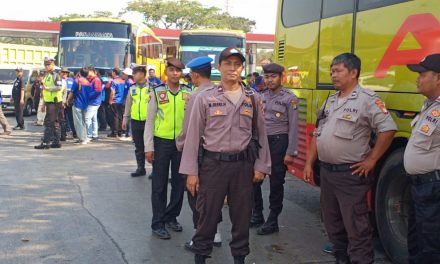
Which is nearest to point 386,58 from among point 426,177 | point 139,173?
point 426,177

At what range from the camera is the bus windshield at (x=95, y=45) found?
1627 centimetres

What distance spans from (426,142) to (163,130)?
264cm

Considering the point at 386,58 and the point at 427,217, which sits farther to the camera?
the point at 386,58

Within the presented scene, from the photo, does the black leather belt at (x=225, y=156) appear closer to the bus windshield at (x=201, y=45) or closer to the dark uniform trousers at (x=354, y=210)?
the dark uniform trousers at (x=354, y=210)

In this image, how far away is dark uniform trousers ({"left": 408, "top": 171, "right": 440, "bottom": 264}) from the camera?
11.6 ft

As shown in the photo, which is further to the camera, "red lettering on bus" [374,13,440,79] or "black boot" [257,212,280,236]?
"black boot" [257,212,280,236]

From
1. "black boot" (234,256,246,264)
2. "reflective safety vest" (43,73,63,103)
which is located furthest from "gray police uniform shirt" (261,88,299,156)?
"reflective safety vest" (43,73,63,103)

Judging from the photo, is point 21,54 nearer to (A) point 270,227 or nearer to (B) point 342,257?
(A) point 270,227

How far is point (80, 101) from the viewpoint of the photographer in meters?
11.8

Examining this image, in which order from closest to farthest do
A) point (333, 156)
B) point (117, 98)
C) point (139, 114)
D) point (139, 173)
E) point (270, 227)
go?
point (333, 156)
point (270, 227)
point (139, 114)
point (139, 173)
point (117, 98)

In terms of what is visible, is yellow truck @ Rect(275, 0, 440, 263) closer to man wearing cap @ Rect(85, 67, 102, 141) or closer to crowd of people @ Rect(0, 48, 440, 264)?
crowd of people @ Rect(0, 48, 440, 264)

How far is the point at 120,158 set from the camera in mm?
10328

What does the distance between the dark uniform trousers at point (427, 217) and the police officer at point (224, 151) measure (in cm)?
120

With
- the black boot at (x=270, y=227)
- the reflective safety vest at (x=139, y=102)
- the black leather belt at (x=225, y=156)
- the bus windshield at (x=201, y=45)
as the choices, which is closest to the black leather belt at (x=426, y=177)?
the black leather belt at (x=225, y=156)
